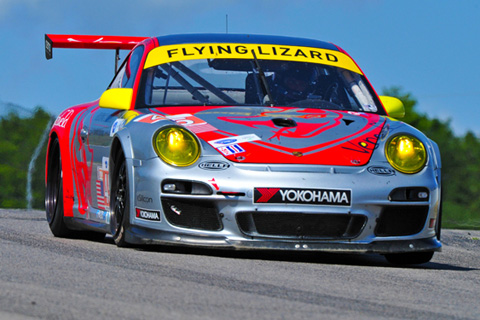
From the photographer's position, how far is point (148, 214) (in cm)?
569

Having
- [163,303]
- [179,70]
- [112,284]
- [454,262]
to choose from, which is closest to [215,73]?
[179,70]

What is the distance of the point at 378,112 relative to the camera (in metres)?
6.81

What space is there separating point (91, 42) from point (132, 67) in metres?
1.84

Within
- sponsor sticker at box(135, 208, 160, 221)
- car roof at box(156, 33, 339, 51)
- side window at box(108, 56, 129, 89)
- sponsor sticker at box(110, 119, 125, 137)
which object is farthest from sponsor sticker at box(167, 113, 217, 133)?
side window at box(108, 56, 129, 89)

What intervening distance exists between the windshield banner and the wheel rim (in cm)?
105

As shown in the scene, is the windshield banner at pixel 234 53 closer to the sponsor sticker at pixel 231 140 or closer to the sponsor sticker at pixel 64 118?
the sponsor sticker at pixel 64 118

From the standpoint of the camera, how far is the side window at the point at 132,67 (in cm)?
705

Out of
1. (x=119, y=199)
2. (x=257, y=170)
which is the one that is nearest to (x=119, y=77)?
(x=119, y=199)

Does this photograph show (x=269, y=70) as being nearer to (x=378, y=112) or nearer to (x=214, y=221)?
(x=378, y=112)

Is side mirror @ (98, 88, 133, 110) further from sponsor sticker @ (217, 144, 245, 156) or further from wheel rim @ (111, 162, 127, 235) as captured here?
sponsor sticker @ (217, 144, 245, 156)

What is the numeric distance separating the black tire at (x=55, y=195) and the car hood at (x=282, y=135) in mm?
1648

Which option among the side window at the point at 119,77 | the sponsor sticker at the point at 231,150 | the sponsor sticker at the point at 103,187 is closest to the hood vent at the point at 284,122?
the sponsor sticker at the point at 231,150

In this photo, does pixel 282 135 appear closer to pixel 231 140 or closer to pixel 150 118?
pixel 231 140

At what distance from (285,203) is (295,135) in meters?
0.46
